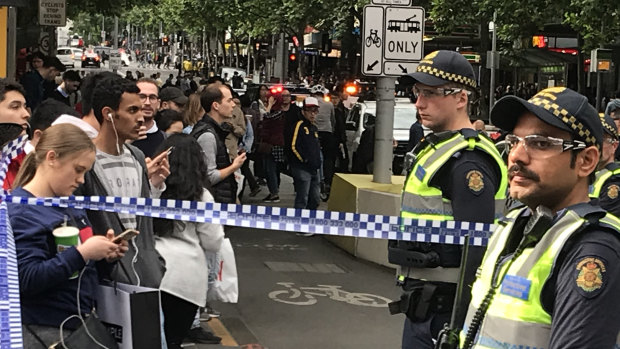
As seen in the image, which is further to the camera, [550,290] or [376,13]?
[376,13]

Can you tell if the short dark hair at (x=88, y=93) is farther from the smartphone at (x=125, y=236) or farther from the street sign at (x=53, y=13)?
the street sign at (x=53, y=13)

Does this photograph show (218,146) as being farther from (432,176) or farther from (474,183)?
(474,183)

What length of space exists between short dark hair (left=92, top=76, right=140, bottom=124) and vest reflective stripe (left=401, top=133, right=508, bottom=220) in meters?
1.57

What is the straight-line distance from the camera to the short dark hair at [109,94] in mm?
5391

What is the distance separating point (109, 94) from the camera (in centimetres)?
541

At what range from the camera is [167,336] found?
21.7 ft

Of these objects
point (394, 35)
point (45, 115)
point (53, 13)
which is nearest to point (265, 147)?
point (394, 35)

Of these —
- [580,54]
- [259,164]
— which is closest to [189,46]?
[580,54]

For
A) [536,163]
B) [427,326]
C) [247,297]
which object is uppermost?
[536,163]

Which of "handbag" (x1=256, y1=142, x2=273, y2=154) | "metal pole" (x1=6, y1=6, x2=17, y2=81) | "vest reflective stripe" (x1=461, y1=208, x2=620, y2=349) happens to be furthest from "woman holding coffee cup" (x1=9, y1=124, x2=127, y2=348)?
"metal pole" (x1=6, y1=6, x2=17, y2=81)

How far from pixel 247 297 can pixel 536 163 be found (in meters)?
7.52

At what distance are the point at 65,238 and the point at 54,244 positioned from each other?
0.30ft

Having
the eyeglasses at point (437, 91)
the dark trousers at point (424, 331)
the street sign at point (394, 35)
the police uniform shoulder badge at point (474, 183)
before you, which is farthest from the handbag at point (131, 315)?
Answer: the street sign at point (394, 35)

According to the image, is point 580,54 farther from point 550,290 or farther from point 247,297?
point 550,290
